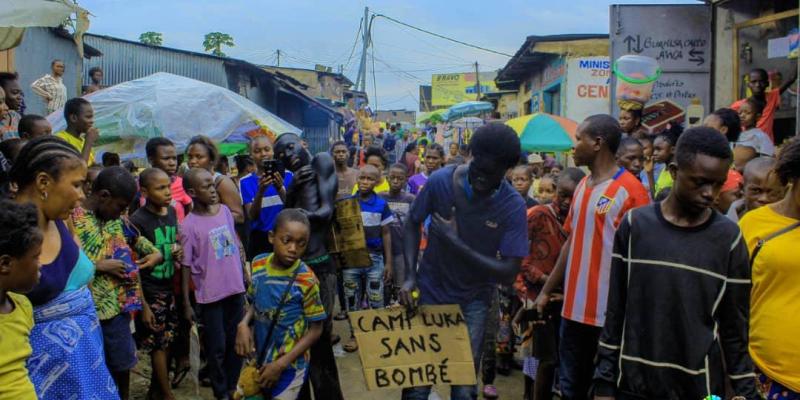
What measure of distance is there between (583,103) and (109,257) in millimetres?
14223

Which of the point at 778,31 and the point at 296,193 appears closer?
the point at 296,193

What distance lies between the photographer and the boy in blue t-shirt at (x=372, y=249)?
7289mm

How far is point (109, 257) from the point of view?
15.3ft

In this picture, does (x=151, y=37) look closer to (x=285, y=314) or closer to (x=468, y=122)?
(x=468, y=122)

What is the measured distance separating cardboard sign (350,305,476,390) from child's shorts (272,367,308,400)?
44 cm

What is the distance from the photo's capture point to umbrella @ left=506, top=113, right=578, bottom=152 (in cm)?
1225

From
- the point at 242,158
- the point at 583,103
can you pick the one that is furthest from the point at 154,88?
the point at 583,103

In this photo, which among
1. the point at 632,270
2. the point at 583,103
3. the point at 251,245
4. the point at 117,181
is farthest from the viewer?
the point at 583,103

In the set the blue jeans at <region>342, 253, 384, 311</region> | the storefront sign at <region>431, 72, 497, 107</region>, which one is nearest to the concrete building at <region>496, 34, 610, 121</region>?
the blue jeans at <region>342, 253, 384, 311</region>

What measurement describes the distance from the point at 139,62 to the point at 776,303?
1782 cm

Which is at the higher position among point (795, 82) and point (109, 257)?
point (795, 82)

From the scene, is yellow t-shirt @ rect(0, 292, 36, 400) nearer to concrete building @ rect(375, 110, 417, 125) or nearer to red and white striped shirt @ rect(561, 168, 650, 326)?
red and white striped shirt @ rect(561, 168, 650, 326)

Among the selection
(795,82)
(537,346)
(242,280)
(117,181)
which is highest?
(795,82)

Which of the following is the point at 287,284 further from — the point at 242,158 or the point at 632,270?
the point at 242,158
